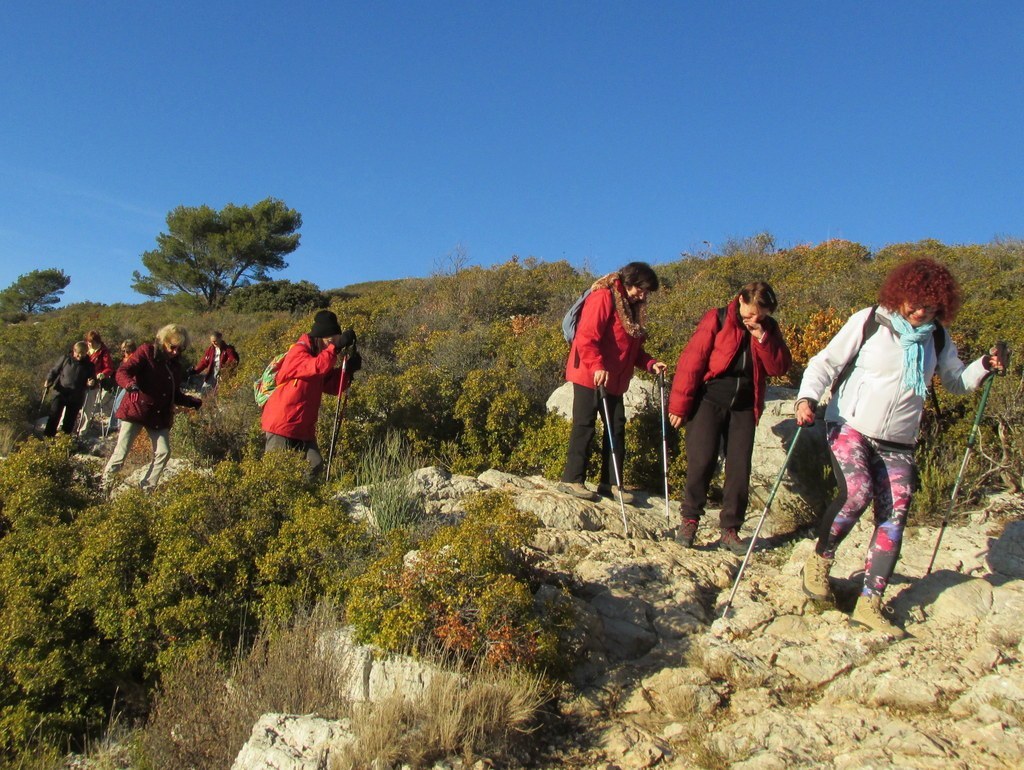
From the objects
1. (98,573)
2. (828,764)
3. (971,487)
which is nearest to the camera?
(828,764)

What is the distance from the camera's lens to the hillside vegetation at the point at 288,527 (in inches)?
154

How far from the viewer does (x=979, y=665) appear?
11.7 feet

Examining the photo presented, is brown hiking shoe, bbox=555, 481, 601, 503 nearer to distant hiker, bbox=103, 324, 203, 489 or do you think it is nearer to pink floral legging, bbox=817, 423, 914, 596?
pink floral legging, bbox=817, 423, 914, 596

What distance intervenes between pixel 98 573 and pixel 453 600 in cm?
234

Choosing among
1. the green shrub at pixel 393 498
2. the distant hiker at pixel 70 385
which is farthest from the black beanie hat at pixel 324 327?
the distant hiker at pixel 70 385

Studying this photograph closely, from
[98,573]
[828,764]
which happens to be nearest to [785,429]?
[828,764]

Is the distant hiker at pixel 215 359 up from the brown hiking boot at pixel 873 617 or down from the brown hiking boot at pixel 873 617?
up

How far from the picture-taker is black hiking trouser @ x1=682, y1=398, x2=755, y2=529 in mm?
4945

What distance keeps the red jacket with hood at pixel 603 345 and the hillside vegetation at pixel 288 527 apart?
3.72ft

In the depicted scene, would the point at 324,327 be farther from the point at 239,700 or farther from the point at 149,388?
the point at 239,700

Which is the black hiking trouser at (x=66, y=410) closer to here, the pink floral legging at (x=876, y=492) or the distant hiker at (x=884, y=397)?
the distant hiker at (x=884, y=397)

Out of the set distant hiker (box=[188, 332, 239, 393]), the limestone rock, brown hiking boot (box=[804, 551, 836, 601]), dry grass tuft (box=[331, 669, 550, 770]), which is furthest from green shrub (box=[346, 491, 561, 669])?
distant hiker (box=[188, 332, 239, 393])

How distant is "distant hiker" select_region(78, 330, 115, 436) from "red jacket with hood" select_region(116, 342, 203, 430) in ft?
14.5

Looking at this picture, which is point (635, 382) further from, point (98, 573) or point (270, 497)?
point (98, 573)
